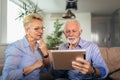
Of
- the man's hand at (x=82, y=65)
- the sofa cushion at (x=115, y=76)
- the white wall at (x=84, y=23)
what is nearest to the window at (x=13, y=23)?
the white wall at (x=84, y=23)

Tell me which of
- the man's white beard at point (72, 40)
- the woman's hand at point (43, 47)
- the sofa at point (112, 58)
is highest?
the man's white beard at point (72, 40)

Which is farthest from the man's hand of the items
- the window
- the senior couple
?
the window

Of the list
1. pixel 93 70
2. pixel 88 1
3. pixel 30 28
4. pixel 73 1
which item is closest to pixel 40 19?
pixel 30 28

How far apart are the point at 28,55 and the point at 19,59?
0.09 metres

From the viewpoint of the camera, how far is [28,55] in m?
1.75

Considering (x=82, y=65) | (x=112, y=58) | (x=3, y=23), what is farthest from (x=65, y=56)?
(x=3, y=23)

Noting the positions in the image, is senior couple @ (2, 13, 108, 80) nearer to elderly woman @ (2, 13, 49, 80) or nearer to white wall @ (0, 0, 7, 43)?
elderly woman @ (2, 13, 49, 80)

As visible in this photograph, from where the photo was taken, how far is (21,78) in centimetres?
166

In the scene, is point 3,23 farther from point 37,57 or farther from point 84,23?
point 84,23

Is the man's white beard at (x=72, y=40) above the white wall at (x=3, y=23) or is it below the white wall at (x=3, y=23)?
below

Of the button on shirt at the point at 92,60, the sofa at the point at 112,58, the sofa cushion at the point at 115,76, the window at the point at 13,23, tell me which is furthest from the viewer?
the window at the point at 13,23

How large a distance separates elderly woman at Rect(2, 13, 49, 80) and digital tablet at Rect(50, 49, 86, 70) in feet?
0.48

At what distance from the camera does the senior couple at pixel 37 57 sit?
1.60 metres

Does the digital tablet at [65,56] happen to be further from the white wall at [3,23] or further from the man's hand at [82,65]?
the white wall at [3,23]
